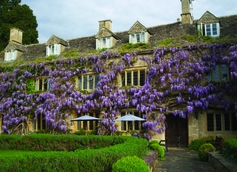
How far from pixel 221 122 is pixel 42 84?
13.7 metres

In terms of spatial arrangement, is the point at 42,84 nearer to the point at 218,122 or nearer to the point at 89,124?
the point at 89,124

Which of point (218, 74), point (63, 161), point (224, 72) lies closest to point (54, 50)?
point (218, 74)

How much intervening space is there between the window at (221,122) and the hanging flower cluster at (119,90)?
762 mm

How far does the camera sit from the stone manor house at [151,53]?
51.2ft

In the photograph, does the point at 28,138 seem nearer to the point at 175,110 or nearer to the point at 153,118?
the point at 153,118

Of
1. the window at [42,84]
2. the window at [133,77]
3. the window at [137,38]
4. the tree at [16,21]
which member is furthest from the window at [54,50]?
the tree at [16,21]

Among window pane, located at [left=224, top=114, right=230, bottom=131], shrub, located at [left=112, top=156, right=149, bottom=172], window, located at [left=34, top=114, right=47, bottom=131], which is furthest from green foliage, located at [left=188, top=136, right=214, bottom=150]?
window, located at [left=34, top=114, right=47, bottom=131]

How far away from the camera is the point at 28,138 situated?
1368cm

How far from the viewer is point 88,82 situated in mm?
18891

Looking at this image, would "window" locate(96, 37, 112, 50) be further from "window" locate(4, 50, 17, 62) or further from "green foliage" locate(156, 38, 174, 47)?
"window" locate(4, 50, 17, 62)

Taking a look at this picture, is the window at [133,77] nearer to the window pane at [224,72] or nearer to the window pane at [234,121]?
the window pane at [224,72]

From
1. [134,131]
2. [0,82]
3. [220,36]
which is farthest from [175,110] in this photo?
[0,82]

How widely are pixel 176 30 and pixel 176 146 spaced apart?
8.84 metres

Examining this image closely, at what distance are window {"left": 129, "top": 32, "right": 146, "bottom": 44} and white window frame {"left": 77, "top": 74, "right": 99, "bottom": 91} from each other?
152 inches
